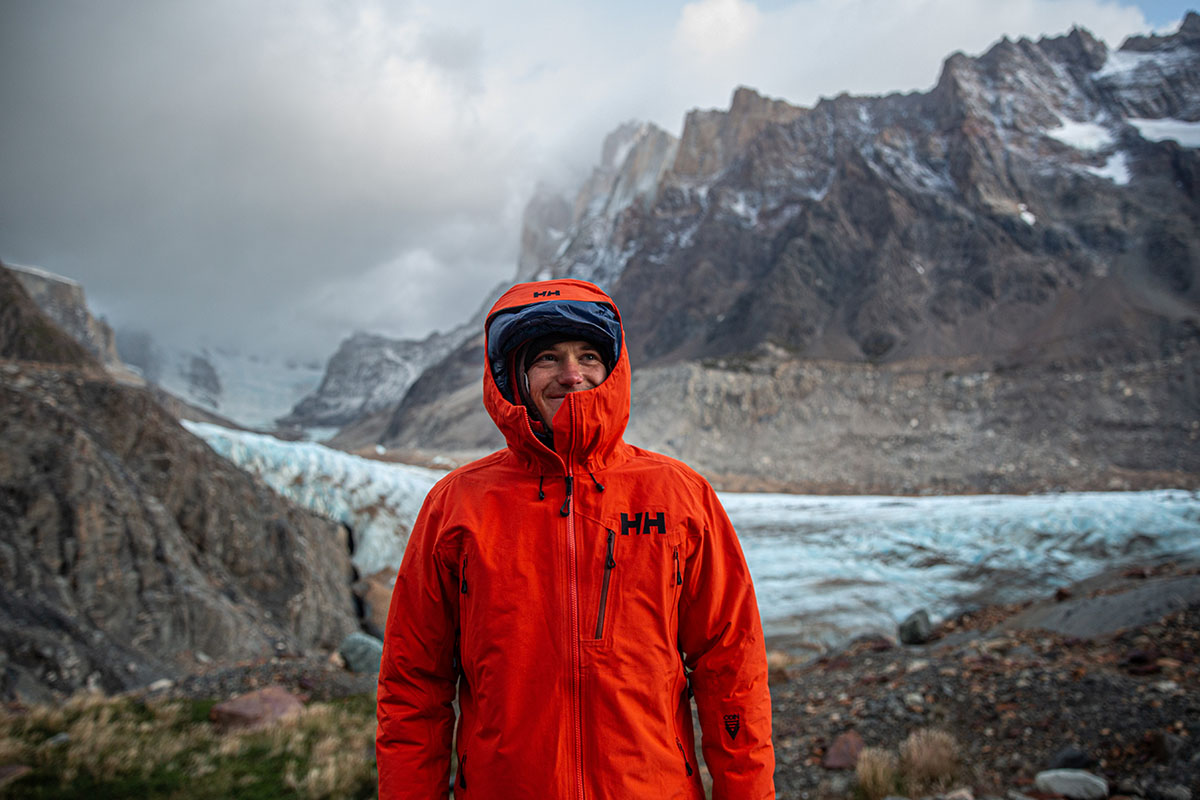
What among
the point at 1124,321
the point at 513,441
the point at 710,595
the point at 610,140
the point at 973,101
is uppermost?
the point at 610,140

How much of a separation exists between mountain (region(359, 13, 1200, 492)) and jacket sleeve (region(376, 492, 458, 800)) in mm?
49692

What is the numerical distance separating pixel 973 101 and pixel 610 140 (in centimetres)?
10670

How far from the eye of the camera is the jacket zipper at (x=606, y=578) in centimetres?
197

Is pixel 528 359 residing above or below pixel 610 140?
below

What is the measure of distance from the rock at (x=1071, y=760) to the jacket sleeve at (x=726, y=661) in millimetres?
3489

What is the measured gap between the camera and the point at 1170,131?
8162 centimetres

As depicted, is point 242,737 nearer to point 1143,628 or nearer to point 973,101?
point 1143,628

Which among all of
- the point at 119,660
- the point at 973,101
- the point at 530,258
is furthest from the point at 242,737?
the point at 530,258

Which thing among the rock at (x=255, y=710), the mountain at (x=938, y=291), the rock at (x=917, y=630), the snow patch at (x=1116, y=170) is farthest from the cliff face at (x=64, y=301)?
the snow patch at (x=1116, y=170)

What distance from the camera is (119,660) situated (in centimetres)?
802

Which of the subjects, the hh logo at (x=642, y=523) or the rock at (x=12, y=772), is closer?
the hh logo at (x=642, y=523)

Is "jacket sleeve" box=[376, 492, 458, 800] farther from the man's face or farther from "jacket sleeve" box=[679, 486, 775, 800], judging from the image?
"jacket sleeve" box=[679, 486, 775, 800]

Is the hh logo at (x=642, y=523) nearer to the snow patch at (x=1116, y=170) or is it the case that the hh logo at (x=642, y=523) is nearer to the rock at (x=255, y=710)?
the rock at (x=255, y=710)

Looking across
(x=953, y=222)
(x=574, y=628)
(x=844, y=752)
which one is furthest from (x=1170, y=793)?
(x=953, y=222)
